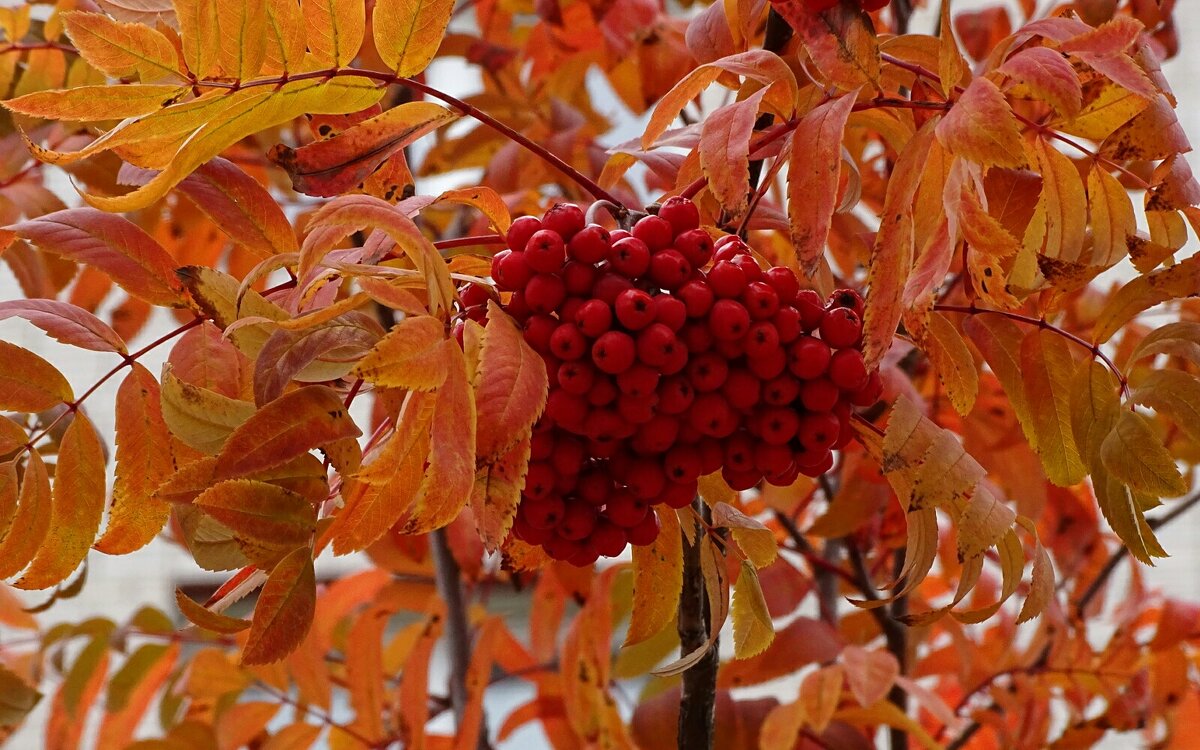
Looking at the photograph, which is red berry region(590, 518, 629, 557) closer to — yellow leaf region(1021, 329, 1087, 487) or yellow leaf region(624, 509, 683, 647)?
yellow leaf region(624, 509, 683, 647)

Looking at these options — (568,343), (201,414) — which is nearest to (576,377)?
(568,343)

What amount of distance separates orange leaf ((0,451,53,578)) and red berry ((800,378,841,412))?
252mm

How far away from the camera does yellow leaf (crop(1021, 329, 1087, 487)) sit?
0.41 meters

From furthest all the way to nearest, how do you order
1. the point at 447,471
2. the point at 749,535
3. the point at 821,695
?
the point at 821,695 → the point at 749,535 → the point at 447,471

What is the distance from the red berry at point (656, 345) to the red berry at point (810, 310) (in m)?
0.06

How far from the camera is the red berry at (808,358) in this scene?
0.35 m

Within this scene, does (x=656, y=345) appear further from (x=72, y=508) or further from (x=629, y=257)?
(x=72, y=508)

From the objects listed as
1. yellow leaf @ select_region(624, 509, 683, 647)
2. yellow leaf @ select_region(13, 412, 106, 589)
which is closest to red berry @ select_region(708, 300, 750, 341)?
yellow leaf @ select_region(624, 509, 683, 647)

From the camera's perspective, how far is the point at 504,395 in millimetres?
301

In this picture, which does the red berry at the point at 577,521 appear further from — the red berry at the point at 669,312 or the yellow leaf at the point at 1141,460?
the yellow leaf at the point at 1141,460

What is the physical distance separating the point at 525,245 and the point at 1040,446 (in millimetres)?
200

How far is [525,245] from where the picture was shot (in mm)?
350

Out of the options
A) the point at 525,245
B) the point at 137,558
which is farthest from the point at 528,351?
the point at 137,558

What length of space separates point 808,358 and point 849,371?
0.01 m
